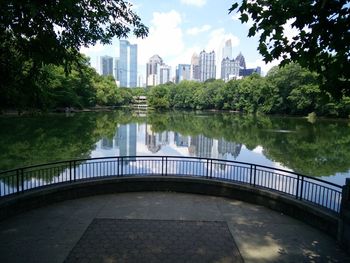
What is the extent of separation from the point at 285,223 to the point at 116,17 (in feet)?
21.8

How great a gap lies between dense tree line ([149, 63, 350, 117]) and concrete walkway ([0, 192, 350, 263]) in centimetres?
3327

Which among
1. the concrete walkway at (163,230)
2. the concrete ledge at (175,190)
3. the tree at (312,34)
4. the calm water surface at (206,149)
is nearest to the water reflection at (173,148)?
the calm water surface at (206,149)

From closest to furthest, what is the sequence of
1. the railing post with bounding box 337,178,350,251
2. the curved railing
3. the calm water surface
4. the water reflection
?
the railing post with bounding box 337,178,350,251
the curved railing
the calm water surface
the water reflection

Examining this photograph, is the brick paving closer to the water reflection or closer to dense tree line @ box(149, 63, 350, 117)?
the water reflection

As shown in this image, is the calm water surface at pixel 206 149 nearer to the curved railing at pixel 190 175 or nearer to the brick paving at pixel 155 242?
the curved railing at pixel 190 175

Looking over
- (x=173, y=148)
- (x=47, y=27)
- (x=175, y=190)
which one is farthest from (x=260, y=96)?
(x=47, y=27)

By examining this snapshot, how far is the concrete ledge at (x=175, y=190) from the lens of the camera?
7.57 meters

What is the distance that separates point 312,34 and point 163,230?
520 centimetres

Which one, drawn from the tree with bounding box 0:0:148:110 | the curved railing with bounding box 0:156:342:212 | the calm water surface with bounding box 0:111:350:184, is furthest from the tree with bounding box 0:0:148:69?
the calm water surface with bounding box 0:111:350:184

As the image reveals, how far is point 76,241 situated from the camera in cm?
655

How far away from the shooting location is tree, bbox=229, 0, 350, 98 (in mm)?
4152

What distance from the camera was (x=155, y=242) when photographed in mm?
6566

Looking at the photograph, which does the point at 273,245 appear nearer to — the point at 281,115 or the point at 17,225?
the point at 17,225

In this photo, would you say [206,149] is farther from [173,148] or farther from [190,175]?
[190,175]
